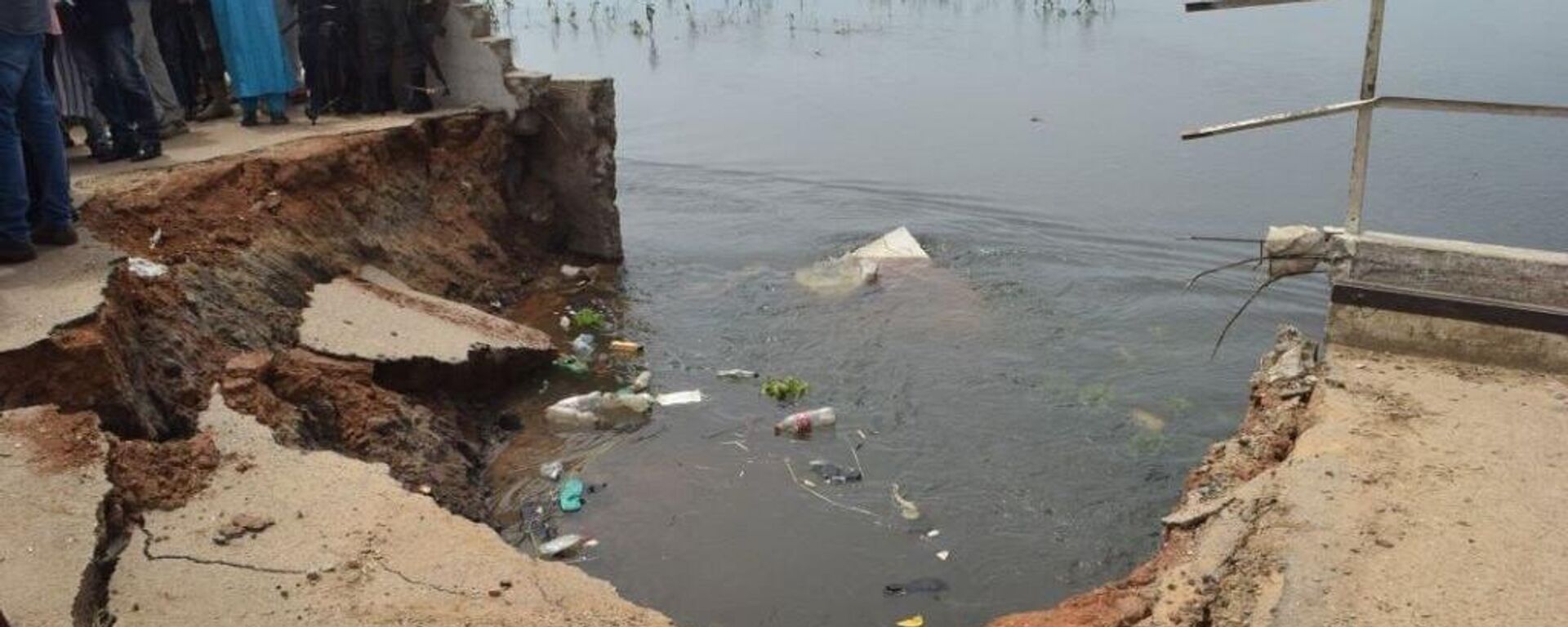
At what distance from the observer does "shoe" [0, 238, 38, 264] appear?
5.68 meters

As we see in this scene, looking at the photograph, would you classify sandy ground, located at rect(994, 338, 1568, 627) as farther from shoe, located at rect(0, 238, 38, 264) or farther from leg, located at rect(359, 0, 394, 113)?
leg, located at rect(359, 0, 394, 113)

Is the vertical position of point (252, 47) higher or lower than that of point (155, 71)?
higher

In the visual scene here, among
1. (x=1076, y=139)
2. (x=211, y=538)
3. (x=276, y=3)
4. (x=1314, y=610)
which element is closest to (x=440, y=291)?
(x=276, y=3)

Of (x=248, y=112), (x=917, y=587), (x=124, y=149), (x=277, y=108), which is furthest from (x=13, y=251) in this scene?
(x=917, y=587)

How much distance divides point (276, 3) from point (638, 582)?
→ 656 cm

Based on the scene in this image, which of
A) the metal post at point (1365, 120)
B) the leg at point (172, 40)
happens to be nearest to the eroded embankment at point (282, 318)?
the leg at point (172, 40)

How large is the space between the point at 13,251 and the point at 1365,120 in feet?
20.2

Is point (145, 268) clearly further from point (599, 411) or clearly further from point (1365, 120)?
point (1365, 120)

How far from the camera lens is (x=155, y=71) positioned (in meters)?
8.66

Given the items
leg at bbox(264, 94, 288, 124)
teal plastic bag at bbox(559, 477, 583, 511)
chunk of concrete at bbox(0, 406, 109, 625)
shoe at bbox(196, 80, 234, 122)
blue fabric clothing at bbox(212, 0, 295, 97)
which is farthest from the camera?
shoe at bbox(196, 80, 234, 122)

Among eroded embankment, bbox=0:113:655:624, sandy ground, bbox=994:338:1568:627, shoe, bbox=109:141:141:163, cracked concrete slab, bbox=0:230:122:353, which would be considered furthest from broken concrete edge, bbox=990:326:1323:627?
shoe, bbox=109:141:141:163

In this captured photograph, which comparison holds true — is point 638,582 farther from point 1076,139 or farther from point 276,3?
point 1076,139

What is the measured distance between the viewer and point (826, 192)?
45.5 ft

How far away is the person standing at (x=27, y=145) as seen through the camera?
5.68 m
